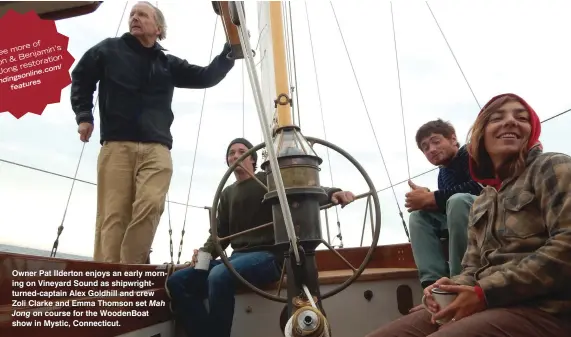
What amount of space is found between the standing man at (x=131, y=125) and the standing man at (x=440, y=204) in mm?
1210

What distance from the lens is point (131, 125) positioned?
2145mm

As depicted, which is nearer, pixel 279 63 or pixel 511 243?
pixel 511 243

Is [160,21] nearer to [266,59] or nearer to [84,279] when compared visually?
[266,59]

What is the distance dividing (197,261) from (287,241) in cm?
83

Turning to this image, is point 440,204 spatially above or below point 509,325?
above

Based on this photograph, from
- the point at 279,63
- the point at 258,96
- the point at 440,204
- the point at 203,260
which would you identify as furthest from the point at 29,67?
the point at 440,204

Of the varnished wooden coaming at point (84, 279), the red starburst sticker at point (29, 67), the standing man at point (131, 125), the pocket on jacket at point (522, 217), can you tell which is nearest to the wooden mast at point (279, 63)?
the standing man at point (131, 125)

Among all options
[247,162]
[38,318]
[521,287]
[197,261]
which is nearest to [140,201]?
[197,261]

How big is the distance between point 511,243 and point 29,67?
260cm

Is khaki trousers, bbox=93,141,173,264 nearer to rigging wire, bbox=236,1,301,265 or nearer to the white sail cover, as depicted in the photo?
the white sail cover

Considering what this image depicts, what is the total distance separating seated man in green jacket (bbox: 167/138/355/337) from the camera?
169 centimetres

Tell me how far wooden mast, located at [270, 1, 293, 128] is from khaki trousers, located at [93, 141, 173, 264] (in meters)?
0.66

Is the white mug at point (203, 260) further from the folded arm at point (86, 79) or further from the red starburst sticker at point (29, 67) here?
the red starburst sticker at point (29, 67)

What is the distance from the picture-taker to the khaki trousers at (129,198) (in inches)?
77.0
